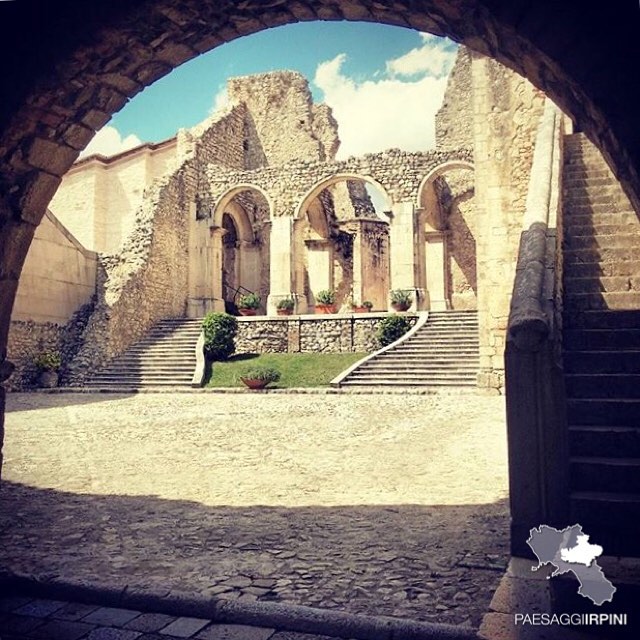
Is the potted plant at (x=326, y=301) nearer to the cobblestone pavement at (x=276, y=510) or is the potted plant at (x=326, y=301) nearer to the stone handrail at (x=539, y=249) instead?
the stone handrail at (x=539, y=249)

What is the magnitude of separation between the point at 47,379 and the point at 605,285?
49.5ft

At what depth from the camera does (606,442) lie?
12.7 feet

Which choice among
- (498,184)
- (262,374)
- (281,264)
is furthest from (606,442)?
(281,264)

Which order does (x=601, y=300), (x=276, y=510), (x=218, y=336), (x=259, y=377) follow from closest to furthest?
1. (x=276, y=510)
2. (x=601, y=300)
3. (x=259, y=377)
4. (x=218, y=336)

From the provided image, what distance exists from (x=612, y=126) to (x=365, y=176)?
20.2 meters

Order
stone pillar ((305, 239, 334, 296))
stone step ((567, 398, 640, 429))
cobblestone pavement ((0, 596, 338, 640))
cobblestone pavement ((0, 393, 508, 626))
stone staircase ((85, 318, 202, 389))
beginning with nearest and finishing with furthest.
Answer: cobblestone pavement ((0, 596, 338, 640)) → cobblestone pavement ((0, 393, 508, 626)) → stone step ((567, 398, 640, 429)) → stone staircase ((85, 318, 202, 389)) → stone pillar ((305, 239, 334, 296))

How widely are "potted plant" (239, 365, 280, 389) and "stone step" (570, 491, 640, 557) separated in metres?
11.6

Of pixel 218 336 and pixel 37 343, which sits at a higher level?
pixel 218 336

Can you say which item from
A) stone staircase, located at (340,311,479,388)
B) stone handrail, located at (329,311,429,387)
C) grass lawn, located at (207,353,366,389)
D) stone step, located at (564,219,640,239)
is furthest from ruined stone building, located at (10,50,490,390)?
stone step, located at (564,219,640,239)

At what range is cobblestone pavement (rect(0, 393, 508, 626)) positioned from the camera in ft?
10.3

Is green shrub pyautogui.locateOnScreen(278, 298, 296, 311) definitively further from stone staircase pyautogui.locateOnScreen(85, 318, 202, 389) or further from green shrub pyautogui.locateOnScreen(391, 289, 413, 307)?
green shrub pyautogui.locateOnScreen(391, 289, 413, 307)

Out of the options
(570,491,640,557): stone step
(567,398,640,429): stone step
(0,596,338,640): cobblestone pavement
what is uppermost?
(567,398,640,429): stone step

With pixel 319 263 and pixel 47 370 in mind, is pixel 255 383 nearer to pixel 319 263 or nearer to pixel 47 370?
pixel 47 370

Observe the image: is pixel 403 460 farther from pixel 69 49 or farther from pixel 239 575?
pixel 69 49
